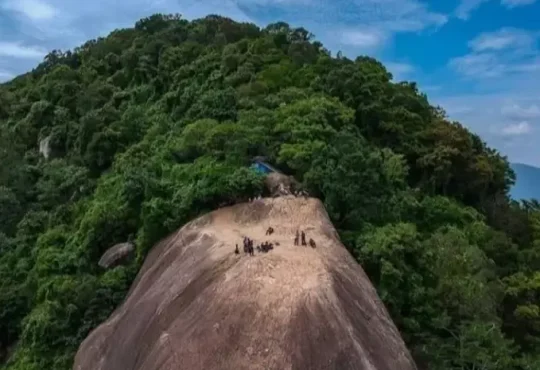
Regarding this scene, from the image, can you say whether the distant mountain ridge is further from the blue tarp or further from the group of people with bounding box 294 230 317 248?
the group of people with bounding box 294 230 317 248

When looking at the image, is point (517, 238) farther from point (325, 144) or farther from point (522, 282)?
point (325, 144)

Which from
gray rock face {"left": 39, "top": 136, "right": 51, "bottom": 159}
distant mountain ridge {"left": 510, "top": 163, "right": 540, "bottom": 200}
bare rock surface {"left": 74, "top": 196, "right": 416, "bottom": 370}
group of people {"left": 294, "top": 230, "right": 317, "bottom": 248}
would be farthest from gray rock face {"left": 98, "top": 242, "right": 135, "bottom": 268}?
distant mountain ridge {"left": 510, "top": 163, "right": 540, "bottom": 200}

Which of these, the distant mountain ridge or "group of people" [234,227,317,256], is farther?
the distant mountain ridge

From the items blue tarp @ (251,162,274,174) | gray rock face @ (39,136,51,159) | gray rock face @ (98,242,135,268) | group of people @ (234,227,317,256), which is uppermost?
blue tarp @ (251,162,274,174)

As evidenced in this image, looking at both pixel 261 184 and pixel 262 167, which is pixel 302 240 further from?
pixel 262 167

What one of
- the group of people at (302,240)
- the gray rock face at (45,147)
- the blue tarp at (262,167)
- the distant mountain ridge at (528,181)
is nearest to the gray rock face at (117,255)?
the blue tarp at (262,167)
